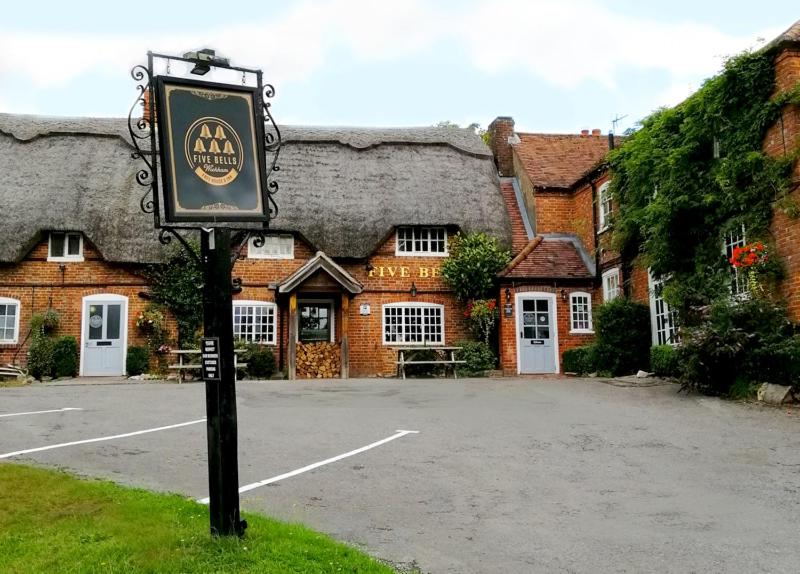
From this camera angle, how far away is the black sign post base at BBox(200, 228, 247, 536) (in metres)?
4.66

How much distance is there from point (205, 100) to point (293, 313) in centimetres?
1360

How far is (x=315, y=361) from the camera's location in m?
19.4

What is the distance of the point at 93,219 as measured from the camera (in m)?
19.5

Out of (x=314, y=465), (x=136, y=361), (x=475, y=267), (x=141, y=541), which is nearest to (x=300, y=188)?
(x=475, y=267)

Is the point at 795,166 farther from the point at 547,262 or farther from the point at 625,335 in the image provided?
the point at 547,262

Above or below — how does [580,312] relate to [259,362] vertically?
above

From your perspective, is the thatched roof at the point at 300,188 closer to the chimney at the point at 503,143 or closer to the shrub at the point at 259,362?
the chimney at the point at 503,143

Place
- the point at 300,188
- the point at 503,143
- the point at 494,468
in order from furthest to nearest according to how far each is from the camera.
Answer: the point at 503,143 → the point at 300,188 → the point at 494,468

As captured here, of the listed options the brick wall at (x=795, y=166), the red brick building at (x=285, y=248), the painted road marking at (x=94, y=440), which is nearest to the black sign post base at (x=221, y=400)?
the painted road marking at (x=94, y=440)

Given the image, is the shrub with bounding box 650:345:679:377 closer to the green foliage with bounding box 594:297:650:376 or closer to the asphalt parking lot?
the green foliage with bounding box 594:297:650:376

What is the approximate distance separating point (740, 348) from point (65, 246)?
1726cm

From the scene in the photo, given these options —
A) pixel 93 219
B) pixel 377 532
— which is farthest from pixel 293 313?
pixel 377 532

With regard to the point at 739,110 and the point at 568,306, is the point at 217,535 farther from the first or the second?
the point at 568,306

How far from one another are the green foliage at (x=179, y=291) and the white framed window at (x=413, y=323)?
537 cm
